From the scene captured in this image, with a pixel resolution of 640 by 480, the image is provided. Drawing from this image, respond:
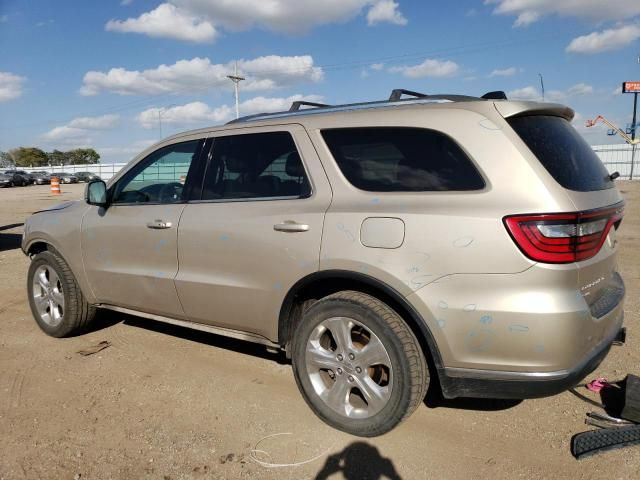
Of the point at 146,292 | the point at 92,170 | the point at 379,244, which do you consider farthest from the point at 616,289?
the point at 92,170

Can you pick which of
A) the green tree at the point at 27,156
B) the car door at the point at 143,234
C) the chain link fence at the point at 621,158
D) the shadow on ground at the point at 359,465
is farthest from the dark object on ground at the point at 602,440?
the green tree at the point at 27,156

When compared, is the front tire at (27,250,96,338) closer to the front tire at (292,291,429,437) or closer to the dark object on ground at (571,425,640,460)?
the front tire at (292,291,429,437)

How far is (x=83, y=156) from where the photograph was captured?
115 m

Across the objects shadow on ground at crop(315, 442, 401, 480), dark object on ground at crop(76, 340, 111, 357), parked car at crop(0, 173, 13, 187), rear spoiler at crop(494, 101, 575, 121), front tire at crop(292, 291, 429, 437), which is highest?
parked car at crop(0, 173, 13, 187)

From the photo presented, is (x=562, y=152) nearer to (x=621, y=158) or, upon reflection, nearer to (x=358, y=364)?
(x=358, y=364)

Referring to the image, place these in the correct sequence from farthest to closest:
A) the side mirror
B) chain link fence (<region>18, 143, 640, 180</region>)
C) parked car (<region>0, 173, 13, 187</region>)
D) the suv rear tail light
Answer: parked car (<region>0, 173, 13, 187</region>) < chain link fence (<region>18, 143, 640, 180</region>) < the side mirror < the suv rear tail light

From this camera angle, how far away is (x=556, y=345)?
7.80 ft

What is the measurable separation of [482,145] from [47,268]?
3.93 metres

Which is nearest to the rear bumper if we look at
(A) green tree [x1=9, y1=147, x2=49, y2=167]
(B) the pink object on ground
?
(B) the pink object on ground

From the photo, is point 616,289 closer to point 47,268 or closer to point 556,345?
point 556,345

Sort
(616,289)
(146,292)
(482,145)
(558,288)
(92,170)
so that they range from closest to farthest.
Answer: (558,288), (482,145), (616,289), (146,292), (92,170)

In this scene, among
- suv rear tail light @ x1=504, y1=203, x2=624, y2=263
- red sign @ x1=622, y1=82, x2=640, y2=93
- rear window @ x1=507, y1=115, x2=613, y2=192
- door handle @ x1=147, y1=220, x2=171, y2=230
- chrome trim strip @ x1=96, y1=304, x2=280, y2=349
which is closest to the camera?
suv rear tail light @ x1=504, y1=203, x2=624, y2=263

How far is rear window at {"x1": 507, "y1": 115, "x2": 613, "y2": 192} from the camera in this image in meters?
2.56

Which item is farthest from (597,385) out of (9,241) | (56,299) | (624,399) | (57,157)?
(57,157)
